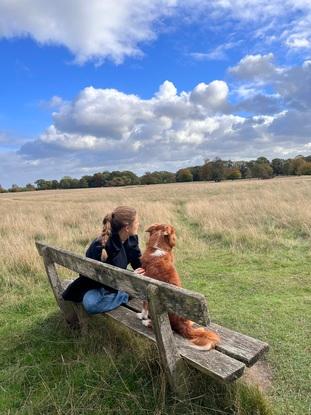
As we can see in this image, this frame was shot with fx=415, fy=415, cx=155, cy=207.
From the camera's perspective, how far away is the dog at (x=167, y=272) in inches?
141

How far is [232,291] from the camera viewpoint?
6746mm

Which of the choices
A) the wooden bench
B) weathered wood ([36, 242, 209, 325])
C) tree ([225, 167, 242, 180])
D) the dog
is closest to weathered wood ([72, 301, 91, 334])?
weathered wood ([36, 242, 209, 325])

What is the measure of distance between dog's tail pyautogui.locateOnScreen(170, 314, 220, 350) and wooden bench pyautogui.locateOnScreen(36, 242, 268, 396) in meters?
0.05

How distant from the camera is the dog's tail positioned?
3508 mm

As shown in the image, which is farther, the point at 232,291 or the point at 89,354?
the point at 232,291

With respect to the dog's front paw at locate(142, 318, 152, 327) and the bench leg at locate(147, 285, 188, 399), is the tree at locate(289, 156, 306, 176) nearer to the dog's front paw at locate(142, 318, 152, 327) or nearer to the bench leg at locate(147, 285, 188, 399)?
the dog's front paw at locate(142, 318, 152, 327)

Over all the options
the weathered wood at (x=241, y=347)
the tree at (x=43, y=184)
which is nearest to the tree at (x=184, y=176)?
the tree at (x=43, y=184)

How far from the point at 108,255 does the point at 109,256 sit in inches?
0.7

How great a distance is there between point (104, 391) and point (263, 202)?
47.2 feet

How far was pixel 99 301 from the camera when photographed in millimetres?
4418

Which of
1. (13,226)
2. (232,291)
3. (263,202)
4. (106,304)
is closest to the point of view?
(106,304)

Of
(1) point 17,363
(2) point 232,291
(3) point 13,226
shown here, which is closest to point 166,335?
(1) point 17,363

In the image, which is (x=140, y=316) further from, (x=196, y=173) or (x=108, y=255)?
(x=196, y=173)

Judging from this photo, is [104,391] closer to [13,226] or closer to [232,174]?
[13,226]
